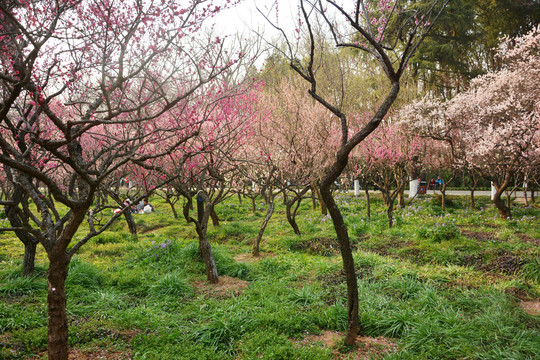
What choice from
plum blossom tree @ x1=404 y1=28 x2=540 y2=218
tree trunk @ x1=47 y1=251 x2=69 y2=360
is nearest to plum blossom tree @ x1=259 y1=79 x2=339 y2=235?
plum blossom tree @ x1=404 y1=28 x2=540 y2=218

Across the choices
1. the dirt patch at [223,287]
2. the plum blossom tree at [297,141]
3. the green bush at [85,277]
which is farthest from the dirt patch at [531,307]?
the green bush at [85,277]

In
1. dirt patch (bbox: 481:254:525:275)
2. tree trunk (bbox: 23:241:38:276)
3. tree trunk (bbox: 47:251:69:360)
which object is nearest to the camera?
tree trunk (bbox: 47:251:69:360)

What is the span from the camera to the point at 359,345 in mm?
4250

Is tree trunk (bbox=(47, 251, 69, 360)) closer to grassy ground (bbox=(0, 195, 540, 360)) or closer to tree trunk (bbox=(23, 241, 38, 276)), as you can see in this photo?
grassy ground (bbox=(0, 195, 540, 360))

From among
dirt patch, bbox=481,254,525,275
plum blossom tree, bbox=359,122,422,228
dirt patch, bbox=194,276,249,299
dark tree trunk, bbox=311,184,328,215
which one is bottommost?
dirt patch, bbox=194,276,249,299

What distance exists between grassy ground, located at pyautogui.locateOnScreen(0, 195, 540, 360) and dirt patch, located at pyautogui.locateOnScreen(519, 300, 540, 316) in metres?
0.06

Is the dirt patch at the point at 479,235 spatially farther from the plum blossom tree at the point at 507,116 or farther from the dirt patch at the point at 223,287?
the dirt patch at the point at 223,287

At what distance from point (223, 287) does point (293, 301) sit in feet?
5.16

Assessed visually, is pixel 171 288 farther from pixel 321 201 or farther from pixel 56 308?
pixel 321 201

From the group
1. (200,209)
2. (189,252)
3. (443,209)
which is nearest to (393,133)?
(443,209)

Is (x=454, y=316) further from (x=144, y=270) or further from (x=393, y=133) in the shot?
(x=393, y=133)

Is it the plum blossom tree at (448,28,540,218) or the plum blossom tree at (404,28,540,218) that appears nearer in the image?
the plum blossom tree at (448,28,540,218)

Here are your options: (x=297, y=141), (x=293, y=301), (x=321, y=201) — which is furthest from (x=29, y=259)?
(x=321, y=201)

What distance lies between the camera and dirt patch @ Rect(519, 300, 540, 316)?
4.88m
